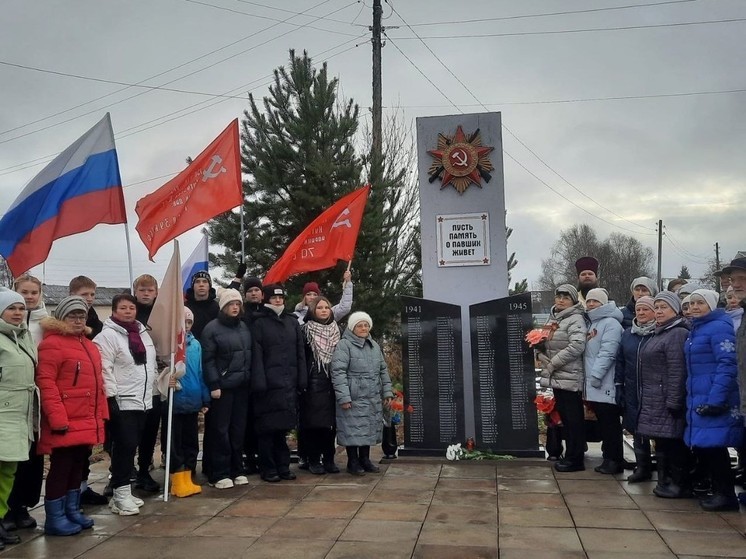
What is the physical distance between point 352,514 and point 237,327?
80.5 inches

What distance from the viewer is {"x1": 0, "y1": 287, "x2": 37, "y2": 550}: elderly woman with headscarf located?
15.1 feet

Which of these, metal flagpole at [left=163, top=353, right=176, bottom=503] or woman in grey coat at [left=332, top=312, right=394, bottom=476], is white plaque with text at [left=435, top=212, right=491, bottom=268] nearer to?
woman in grey coat at [left=332, top=312, right=394, bottom=476]

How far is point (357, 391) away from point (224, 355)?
1.38m

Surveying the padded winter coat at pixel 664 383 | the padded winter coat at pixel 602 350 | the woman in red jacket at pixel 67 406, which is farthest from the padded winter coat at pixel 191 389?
the padded winter coat at pixel 664 383

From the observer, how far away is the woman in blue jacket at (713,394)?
516 centimetres

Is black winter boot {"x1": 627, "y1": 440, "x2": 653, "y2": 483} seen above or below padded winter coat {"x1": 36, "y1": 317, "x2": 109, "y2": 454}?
below

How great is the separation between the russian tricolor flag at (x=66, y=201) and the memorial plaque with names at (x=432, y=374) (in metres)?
3.36

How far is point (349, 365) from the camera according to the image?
6801 millimetres

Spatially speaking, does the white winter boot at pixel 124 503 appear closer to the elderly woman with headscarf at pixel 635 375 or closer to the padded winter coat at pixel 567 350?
the padded winter coat at pixel 567 350

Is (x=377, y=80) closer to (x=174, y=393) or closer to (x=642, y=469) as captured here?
(x=174, y=393)

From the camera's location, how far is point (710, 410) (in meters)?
5.17

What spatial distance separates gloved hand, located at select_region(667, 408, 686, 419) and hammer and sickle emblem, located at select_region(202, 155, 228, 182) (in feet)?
16.1

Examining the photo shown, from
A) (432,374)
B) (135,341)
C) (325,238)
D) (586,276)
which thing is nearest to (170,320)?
(135,341)

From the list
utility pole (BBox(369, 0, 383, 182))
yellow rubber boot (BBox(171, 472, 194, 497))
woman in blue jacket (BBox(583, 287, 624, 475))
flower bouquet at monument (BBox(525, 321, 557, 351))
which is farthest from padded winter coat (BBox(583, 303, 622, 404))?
utility pole (BBox(369, 0, 383, 182))
